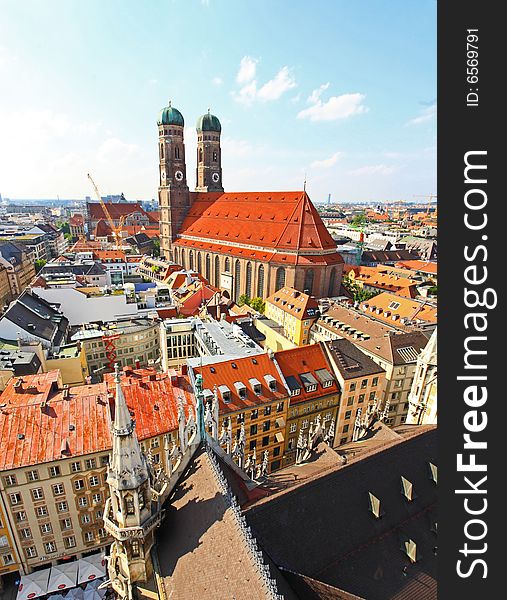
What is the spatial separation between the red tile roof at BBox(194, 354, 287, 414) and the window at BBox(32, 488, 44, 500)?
1481 cm

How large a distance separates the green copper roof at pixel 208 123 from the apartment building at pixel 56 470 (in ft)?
347

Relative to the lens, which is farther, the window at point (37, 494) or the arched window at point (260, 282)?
the arched window at point (260, 282)

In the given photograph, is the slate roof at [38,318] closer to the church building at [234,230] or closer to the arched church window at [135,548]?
the church building at [234,230]

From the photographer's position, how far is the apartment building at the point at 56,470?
2566 centimetres

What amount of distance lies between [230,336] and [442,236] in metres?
37.5

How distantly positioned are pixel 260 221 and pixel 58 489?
73.7 meters

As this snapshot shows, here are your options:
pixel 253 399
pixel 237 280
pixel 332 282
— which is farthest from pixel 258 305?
pixel 253 399

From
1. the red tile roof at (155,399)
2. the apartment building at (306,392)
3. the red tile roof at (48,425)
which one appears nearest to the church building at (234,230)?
the apartment building at (306,392)

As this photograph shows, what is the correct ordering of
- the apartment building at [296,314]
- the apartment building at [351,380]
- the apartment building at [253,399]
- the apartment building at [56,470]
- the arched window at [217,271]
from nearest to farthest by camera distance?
the apartment building at [56,470] → the apartment building at [253,399] → the apartment building at [351,380] → the apartment building at [296,314] → the arched window at [217,271]

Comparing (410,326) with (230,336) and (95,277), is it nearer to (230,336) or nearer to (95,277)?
(230,336)

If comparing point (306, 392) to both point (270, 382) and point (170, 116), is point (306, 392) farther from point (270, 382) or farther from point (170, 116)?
point (170, 116)

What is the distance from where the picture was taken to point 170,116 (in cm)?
10500

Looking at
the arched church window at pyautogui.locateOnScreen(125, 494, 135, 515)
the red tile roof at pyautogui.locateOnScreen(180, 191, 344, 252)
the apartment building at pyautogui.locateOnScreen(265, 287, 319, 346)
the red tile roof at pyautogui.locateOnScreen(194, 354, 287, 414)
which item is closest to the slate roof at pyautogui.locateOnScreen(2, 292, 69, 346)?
the red tile roof at pyautogui.locateOnScreen(194, 354, 287, 414)

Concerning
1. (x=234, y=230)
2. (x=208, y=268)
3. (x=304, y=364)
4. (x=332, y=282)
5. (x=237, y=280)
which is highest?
→ (x=234, y=230)
